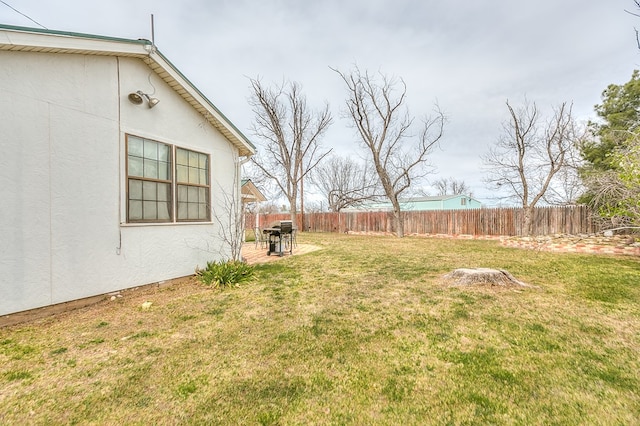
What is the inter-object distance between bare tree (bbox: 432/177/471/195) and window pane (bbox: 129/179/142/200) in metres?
45.4

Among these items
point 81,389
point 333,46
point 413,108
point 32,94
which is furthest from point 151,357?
point 413,108

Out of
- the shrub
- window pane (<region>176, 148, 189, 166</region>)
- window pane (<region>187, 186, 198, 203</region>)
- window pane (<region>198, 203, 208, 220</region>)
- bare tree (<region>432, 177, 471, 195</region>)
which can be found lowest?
the shrub

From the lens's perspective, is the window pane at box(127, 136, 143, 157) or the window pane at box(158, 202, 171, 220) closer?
the window pane at box(127, 136, 143, 157)

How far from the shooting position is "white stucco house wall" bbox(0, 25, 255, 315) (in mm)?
3451

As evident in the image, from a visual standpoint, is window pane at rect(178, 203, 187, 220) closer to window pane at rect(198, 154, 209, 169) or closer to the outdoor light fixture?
window pane at rect(198, 154, 209, 169)

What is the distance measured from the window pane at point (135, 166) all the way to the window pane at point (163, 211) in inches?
26.6

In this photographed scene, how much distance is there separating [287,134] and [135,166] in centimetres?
1801

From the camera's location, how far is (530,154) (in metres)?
15.2

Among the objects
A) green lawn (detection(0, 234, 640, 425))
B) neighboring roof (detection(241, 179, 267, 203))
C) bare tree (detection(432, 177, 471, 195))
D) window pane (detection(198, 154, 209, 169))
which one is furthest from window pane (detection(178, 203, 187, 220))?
bare tree (detection(432, 177, 471, 195))

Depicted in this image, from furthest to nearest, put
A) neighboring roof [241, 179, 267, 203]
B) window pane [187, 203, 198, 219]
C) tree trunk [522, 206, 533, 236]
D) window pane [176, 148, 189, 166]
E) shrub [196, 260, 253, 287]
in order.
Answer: tree trunk [522, 206, 533, 236]
neighboring roof [241, 179, 267, 203]
window pane [187, 203, 198, 219]
window pane [176, 148, 189, 166]
shrub [196, 260, 253, 287]

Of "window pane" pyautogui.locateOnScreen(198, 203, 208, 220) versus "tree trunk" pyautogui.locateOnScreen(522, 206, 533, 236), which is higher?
"window pane" pyautogui.locateOnScreen(198, 203, 208, 220)

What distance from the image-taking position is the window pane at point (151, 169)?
498 centimetres

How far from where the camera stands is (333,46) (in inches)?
498

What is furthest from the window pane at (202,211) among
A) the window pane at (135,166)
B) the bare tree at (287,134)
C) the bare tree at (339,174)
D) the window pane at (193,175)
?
the bare tree at (339,174)
